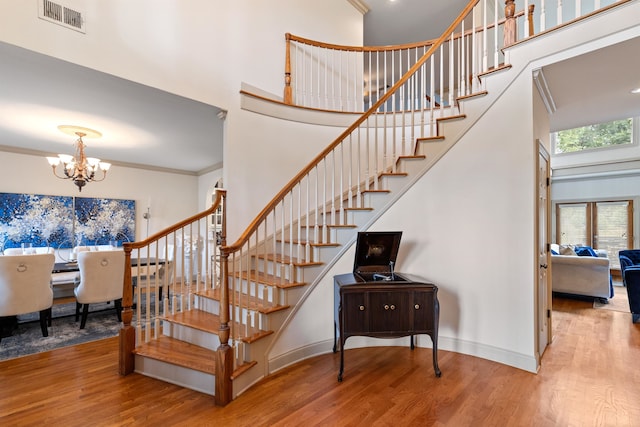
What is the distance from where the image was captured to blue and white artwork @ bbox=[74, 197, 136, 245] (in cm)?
578

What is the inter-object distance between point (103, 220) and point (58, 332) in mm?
3038

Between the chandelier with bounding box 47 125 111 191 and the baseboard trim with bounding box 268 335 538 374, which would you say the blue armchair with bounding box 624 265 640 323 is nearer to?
the baseboard trim with bounding box 268 335 538 374

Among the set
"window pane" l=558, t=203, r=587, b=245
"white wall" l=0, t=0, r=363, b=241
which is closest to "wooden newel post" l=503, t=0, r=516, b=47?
"white wall" l=0, t=0, r=363, b=241

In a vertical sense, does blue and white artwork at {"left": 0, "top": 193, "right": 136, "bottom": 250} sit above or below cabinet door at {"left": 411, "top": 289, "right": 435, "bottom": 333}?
above

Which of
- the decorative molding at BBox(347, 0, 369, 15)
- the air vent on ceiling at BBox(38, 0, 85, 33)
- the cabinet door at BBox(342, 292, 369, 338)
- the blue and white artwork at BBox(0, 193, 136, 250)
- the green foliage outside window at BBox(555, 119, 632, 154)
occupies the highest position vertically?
the decorative molding at BBox(347, 0, 369, 15)

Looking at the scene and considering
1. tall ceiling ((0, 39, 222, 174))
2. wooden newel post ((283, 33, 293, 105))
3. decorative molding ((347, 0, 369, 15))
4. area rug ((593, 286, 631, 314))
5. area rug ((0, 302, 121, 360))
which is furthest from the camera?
decorative molding ((347, 0, 369, 15))

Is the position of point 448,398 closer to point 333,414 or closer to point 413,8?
point 333,414

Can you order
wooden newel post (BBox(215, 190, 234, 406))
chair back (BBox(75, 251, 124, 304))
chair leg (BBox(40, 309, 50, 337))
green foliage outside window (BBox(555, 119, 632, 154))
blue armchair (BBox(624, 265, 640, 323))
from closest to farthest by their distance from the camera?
1. wooden newel post (BBox(215, 190, 234, 406))
2. chair leg (BBox(40, 309, 50, 337))
3. chair back (BBox(75, 251, 124, 304))
4. blue armchair (BBox(624, 265, 640, 323))
5. green foliage outside window (BBox(555, 119, 632, 154))

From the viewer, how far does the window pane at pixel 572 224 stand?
841cm

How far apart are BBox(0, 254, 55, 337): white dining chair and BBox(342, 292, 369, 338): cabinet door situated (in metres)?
3.46

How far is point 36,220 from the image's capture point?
5.27 meters

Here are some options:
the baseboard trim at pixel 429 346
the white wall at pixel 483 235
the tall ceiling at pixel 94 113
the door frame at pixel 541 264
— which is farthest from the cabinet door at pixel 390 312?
the tall ceiling at pixel 94 113

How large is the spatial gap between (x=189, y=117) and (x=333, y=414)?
141 inches

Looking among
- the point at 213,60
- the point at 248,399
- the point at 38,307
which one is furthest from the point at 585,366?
the point at 38,307
